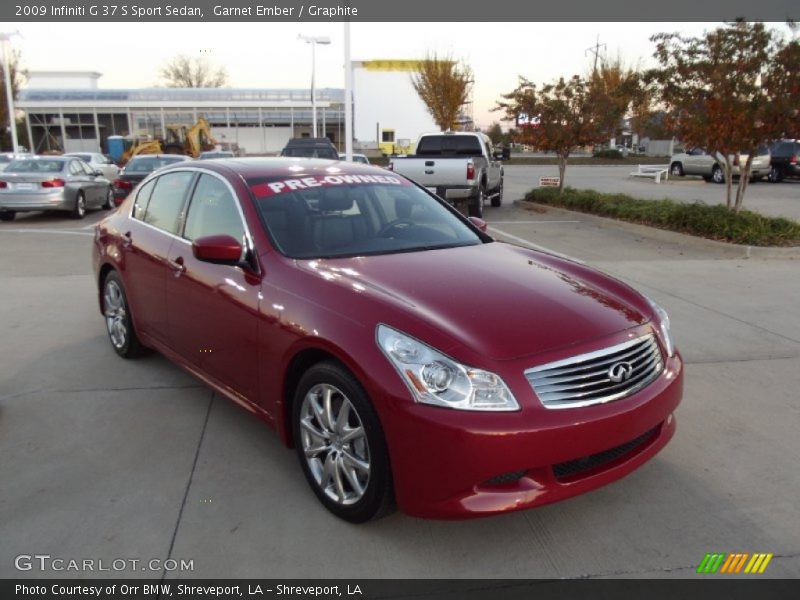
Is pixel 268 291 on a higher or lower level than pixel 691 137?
lower

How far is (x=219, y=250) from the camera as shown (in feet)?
11.5

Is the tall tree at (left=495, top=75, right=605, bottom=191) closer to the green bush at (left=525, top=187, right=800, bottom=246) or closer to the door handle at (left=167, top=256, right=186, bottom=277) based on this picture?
the green bush at (left=525, top=187, right=800, bottom=246)

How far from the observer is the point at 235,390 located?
12.5 feet

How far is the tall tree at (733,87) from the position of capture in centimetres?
1030

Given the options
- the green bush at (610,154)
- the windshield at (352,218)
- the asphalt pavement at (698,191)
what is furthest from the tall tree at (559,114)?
the green bush at (610,154)

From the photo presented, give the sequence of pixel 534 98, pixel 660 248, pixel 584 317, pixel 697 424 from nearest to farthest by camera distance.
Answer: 1. pixel 584 317
2. pixel 697 424
3. pixel 660 248
4. pixel 534 98

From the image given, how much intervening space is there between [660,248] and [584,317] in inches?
339

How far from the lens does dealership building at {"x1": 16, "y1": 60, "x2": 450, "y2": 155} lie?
2318 inches

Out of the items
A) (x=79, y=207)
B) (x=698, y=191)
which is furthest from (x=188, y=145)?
(x=698, y=191)

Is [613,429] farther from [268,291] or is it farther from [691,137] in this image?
[691,137]

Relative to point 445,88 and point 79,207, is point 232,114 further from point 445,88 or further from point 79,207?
point 79,207

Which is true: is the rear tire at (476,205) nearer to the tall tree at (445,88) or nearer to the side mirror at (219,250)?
the side mirror at (219,250)

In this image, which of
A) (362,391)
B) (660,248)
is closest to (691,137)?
(660,248)

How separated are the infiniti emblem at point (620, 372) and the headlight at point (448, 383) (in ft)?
1.74
